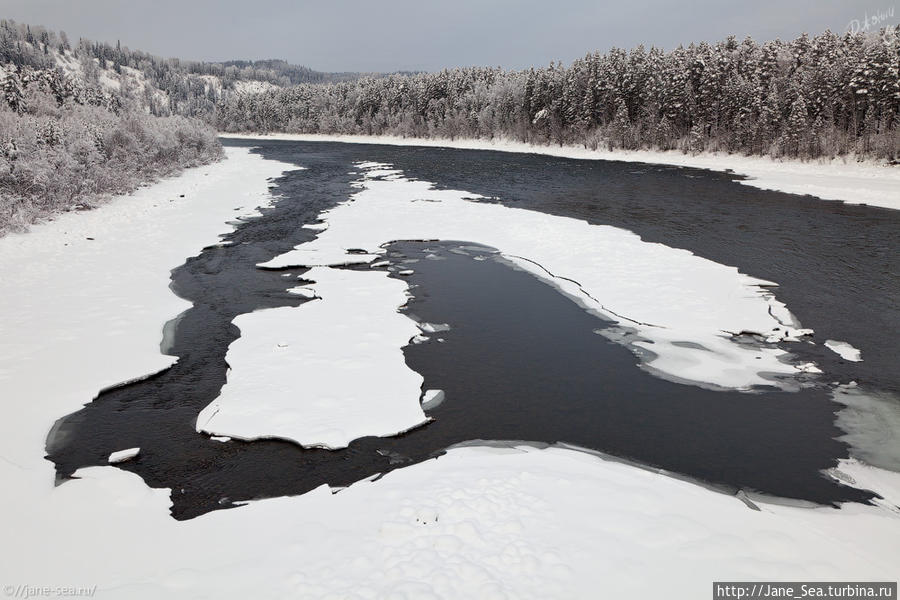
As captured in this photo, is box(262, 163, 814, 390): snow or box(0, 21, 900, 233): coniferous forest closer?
box(262, 163, 814, 390): snow

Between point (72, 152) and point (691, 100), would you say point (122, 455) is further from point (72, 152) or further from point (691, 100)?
point (691, 100)

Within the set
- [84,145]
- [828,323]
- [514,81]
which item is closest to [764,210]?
→ [828,323]

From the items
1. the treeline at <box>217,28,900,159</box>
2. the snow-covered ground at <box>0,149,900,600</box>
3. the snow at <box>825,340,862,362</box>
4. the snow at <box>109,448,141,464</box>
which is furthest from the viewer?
the treeline at <box>217,28,900,159</box>

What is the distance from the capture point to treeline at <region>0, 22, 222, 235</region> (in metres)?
21.9

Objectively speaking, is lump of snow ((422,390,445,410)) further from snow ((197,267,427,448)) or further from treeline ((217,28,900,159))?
treeline ((217,28,900,159))

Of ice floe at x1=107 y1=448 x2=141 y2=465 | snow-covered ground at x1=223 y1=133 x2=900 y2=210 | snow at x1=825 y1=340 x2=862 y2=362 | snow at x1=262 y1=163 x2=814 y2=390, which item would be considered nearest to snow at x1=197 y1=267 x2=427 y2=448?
ice floe at x1=107 y1=448 x2=141 y2=465

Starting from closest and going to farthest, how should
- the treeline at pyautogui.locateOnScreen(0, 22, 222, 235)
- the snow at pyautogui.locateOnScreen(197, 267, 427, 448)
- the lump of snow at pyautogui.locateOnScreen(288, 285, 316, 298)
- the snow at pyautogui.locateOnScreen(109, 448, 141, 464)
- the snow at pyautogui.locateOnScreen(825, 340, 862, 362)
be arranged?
the snow at pyautogui.locateOnScreen(109, 448, 141, 464), the snow at pyautogui.locateOnScreen(197, 267, 427, 448), the snow at pyautogui.locateOnScreen(825, 340, 862, 362), the lump of snow at pyautogui.locateOnScreen(288, 285, 316, 298), the treeline at pyautogui.locateOnScreen(0, 22, 222, 235)

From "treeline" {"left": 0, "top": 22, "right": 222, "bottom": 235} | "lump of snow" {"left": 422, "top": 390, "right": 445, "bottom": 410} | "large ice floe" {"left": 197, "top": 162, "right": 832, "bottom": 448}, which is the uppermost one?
"treeline" {"left": 0, "top": 22, "right": 222, "bottom": 235}

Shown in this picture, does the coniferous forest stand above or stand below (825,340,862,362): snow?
above

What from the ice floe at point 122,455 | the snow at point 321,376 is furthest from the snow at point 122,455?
the snow at point 321,376

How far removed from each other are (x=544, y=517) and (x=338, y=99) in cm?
12248

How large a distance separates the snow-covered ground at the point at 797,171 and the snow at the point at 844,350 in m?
22.1

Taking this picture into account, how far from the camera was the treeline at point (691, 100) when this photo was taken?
4553cm

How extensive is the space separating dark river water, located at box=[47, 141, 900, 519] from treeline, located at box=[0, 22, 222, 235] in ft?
27.6
